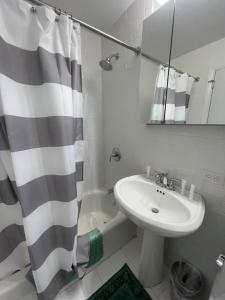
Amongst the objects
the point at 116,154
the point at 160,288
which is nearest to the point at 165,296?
the point at 160,288

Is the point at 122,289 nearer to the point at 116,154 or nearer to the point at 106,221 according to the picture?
the point at 106,221

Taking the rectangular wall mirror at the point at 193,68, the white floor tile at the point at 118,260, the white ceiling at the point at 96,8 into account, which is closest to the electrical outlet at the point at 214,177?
the rectangular wall mirror at the point at 193,68

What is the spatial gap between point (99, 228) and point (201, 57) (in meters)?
1.39

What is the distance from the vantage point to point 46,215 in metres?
0.88

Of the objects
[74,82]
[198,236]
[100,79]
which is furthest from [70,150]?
[100,79]

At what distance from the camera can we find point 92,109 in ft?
5.56

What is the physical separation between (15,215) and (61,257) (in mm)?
421

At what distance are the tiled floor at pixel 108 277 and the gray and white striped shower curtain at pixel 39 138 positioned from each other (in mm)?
140

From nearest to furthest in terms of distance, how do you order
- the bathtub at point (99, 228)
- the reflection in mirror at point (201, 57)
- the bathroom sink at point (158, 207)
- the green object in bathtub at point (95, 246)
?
the bathroom sink at point (158, 207) → the reflection in mirror at point (201, 57) → the bathtub at point (99, 228) → the green object in bathtub at point (95, 246)

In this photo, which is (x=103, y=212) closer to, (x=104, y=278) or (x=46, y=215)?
(x=104, y=278)

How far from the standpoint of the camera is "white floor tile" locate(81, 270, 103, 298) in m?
1.06

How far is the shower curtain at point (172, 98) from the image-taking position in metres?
0.93

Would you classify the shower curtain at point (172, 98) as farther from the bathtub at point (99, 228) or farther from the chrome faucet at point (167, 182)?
the bathtub at point (99, 228)

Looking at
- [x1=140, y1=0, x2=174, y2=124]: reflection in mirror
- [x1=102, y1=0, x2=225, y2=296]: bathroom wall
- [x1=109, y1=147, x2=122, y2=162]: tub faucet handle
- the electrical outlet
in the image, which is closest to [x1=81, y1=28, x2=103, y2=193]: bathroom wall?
[x1=102, y1=0, x2=225, y2=296]: bathroom wall
